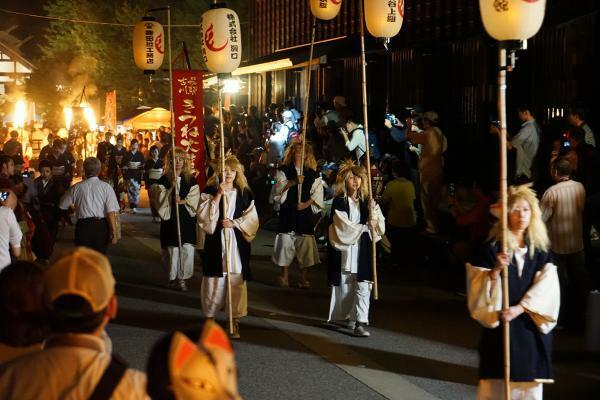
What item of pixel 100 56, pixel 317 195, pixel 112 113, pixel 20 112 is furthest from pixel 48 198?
pixel 20 112

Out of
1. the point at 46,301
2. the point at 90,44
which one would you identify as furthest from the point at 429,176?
the point at 90,44

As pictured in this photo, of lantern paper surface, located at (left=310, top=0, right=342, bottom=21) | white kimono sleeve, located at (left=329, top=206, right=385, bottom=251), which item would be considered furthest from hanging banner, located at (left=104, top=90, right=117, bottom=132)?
white kimono sleeve, located at (left=329, top=206, right=385, bottom=251)

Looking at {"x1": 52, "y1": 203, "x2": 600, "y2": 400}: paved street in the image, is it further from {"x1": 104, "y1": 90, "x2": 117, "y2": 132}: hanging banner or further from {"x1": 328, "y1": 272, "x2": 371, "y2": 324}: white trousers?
{"x1": 104, "y1": 90, "x2": 117, "y2": 132}: hanging banner

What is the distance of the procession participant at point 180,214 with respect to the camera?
1284 centimetres

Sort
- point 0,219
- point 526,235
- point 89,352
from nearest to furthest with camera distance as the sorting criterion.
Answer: point 89,352, point 526,235, point 0,219

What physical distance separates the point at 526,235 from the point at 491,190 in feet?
21.0

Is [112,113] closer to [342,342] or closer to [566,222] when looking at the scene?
[342,342]

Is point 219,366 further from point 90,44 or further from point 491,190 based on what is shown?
point 90,44

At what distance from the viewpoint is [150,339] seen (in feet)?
32.3

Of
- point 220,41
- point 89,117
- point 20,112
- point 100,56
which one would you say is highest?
point 100,56

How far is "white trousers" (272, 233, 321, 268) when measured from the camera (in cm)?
1325

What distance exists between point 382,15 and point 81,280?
10.6 meters

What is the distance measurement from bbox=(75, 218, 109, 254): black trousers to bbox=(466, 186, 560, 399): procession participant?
6731mm

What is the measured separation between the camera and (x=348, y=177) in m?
10.1
